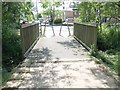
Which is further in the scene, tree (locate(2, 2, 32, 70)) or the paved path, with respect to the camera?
tree (locate(2, 2, 32, 70))

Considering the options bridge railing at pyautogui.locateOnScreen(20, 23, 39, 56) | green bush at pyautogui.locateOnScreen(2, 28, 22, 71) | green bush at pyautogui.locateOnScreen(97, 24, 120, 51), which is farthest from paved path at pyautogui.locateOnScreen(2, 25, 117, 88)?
green bush at pyautogui.locateOnScreen(97, 24, 120, 51)

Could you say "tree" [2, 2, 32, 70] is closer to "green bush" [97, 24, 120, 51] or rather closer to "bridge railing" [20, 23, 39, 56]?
"bridge railing" [20, 23, 39, 56]

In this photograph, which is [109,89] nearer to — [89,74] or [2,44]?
[89,74]

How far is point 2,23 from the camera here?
21.4 feet

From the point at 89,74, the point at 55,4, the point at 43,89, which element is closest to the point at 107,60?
the point at 89,74

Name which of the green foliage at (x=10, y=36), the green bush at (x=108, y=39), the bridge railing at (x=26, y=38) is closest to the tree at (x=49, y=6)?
the bridge railing at (x=26, y=38)

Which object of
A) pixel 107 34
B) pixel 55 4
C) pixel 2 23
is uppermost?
pixel 55 4

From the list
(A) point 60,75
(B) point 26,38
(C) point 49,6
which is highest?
(C) point 49,6

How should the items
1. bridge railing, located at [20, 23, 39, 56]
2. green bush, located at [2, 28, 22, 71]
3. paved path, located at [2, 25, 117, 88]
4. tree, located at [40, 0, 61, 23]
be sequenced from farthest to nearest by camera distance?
tree, located at [40, 0, 61, 23] < bridge railing, located at [20, 23, 39, 56] < green bush, located at [2, 28, 22, 71] < paved path, located at [2, 25, 117, 88]

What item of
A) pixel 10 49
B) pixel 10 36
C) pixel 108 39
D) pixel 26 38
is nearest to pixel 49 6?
pixel 108 39

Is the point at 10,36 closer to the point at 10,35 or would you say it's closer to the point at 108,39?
the point at 10,35

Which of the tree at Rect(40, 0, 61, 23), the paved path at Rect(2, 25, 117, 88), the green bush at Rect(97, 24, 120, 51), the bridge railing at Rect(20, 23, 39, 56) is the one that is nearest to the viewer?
the paved path at Rect(2, 25, 117, 88)

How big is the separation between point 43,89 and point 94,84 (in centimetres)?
125

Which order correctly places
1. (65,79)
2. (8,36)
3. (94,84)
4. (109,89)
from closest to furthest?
(109,89), (94,84), (65,79), (8,36)
